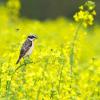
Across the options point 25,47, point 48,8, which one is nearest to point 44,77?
point 25,47

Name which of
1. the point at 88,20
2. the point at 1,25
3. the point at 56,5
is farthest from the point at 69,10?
the point at 88,20

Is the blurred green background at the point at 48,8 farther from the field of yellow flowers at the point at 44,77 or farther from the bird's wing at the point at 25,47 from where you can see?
the bird's wing at the point at 25,47

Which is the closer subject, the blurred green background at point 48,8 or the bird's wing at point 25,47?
the bird's wing at point 25,47

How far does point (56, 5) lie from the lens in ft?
120

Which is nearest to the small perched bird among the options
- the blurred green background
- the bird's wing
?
the bird's wing

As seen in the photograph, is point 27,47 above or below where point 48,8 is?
below

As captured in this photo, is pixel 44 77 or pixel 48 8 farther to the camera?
pixel 48 8

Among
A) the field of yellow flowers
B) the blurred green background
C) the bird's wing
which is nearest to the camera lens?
the field of yellow flowers

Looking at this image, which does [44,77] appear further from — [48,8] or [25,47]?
[48,8]

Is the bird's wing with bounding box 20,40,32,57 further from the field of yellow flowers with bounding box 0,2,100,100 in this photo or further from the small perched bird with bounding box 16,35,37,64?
the field of yellow flowers with bounding box 0,2,100,100

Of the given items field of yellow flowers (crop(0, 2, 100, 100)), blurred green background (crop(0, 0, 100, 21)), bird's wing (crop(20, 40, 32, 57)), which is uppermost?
blurred green background (crop(0, 0, 100, 21))

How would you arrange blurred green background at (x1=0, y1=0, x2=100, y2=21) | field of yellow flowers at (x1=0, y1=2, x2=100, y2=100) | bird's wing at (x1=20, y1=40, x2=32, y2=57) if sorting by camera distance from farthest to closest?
blurred green background at (x1=0, y1=0, x2=100, y2=21) < bird's wing at (x1=20, y1=40, x2=32, y2=57) < field of yellow flowers at (x1=0, y1=2, x2=100, y2=100)

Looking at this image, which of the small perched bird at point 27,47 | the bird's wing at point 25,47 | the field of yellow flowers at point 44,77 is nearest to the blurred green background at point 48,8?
the field of yellow flowers at point 44,77

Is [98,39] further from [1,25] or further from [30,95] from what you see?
[30,95]
